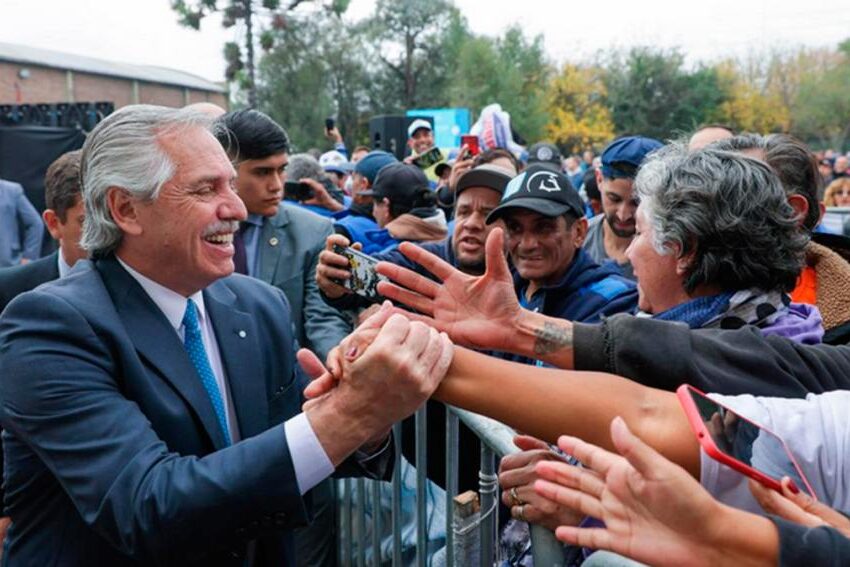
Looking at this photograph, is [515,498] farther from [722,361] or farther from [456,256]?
[456,256]

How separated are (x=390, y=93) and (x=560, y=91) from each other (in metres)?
12.5

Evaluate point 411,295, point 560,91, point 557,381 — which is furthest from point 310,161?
point 560,91

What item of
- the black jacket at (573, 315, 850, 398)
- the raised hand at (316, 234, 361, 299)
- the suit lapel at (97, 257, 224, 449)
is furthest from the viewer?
the raised hand at (316, 234, 361, 299)

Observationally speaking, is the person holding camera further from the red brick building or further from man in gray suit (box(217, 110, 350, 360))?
the red brick building

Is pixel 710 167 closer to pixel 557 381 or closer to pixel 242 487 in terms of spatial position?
pixel 557 381

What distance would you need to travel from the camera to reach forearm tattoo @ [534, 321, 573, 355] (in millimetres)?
2090

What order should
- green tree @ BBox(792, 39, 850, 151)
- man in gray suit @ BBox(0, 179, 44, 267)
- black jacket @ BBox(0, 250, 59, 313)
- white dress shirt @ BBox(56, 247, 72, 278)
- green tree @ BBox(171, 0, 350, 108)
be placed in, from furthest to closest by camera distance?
green tree @ BBox(792, 39, 850, 151), green tree @ BBox(171, 0, 350, 108), man in gray suit @ BBox(0, 179, 44, 267), white dress shirt @ BBox(56, 247, 72, 278), black jacket @ BBox(0, 250, 59, 313)

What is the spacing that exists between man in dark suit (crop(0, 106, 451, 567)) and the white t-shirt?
2.19 feet

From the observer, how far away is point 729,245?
217 cm

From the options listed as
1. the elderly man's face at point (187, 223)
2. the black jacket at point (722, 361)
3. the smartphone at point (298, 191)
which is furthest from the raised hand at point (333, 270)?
the smartphone at point (298, 191)

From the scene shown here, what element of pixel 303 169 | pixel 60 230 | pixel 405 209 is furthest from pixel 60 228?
pixel 303 169

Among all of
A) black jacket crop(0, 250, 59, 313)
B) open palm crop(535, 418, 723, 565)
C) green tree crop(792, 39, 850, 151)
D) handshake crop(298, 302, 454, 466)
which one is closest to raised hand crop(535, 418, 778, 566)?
open palm crop(535, 418, 723, 565)

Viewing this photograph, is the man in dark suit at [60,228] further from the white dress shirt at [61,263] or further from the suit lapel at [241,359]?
the suit lapel at [241,359]

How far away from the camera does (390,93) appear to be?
43.9 m
